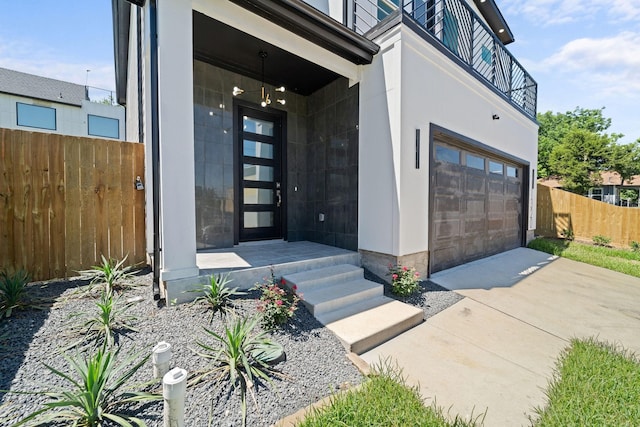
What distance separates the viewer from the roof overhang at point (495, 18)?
9125mm

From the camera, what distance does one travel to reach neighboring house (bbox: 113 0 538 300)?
3.07 metres

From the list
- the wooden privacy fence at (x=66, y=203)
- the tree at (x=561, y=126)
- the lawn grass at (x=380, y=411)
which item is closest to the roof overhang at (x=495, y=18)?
the wooden privacy fence at (x=66, y=203)

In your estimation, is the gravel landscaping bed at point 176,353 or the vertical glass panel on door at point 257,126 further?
the vertical glass panel on door at point 257,126

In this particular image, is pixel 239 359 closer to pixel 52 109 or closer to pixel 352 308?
pixel 352 308

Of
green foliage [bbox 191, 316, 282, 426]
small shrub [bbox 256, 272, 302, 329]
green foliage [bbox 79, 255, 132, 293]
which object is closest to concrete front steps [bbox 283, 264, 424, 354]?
small shrub [bbox 256, 272, 302, 329]

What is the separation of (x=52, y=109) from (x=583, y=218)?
2577 centimetres

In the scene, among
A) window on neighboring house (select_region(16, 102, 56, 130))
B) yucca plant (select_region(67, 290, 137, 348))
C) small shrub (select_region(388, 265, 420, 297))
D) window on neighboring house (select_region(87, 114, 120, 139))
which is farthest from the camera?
window on neighboring house (select_region(87, 114, 120, 139))

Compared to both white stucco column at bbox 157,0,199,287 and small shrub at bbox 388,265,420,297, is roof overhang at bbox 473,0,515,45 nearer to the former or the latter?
small shrub at bbox 388,265,420,297

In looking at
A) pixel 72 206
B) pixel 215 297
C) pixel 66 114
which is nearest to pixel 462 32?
pixel 215 297

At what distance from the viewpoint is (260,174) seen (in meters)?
5.62

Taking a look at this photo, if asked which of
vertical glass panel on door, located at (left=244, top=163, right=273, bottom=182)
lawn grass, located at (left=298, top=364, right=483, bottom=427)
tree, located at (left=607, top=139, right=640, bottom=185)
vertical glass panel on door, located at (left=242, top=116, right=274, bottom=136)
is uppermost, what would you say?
tree, located at (left=607, top=139, right=640, bottom=185)

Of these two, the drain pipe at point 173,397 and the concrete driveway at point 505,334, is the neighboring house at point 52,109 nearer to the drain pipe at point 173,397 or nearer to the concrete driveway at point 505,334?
the drain pipe at point 173,397

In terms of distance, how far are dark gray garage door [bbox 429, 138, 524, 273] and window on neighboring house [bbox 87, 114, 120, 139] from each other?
19.6 metres

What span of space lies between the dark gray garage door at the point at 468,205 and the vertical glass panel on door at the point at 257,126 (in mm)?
3348
